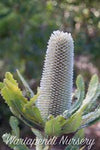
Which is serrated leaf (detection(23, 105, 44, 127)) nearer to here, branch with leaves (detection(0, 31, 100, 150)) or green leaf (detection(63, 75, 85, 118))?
branch with leaves (detection(0, 31, 100, 150))

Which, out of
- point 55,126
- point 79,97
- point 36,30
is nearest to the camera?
point 55,126

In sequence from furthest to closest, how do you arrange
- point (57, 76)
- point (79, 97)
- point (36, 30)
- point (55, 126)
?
point (36, 30) → point (79, 97) → point (57, 76) → point (55, 126)

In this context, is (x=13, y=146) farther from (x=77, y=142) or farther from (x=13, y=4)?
(x=13, y=4)

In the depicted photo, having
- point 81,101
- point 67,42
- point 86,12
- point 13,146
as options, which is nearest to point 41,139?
point 13,146

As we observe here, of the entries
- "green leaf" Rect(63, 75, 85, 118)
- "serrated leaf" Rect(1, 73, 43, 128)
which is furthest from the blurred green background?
"serrated leaf" Rect(1, 73, 43, 128)

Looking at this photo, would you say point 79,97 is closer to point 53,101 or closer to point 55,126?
point 53,101

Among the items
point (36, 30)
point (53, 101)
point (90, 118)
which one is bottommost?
point (90, 118)

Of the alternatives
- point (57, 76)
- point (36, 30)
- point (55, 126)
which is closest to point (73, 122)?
point (55, 126)
